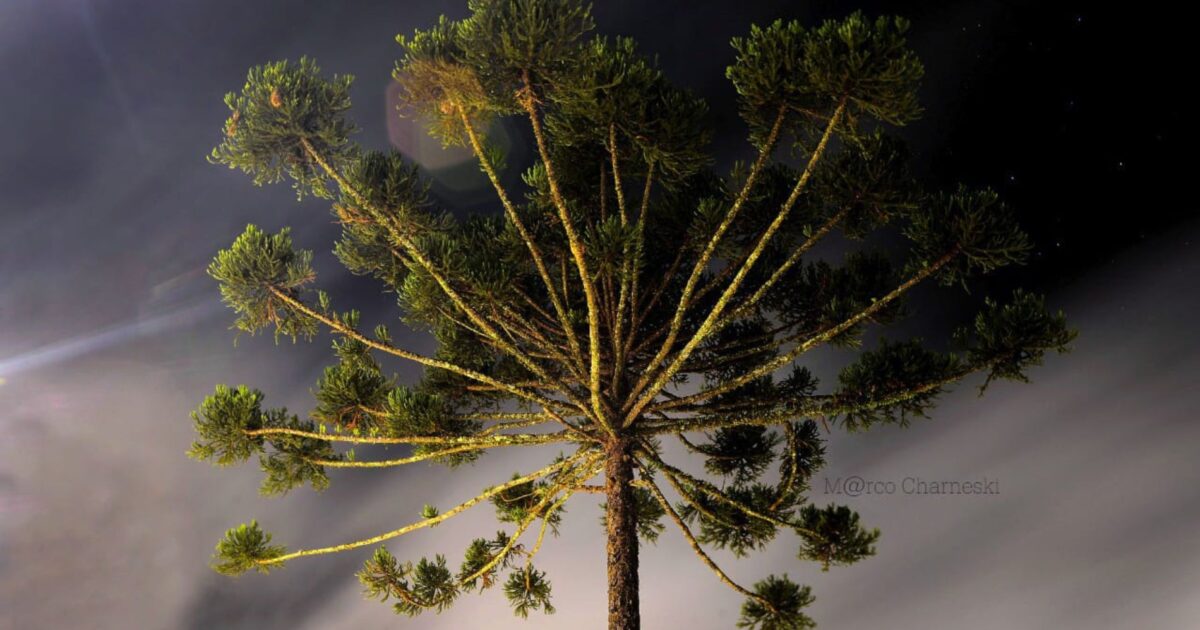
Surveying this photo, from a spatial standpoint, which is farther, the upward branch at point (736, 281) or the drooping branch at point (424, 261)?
the drooping branch at point (424, 261)

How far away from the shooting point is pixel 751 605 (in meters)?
9.64

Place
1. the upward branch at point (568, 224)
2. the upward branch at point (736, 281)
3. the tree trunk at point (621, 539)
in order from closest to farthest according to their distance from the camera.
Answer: the upward branch at point (736, 281), the upward branch at point (568, 224), the tree trunk at point (621, 539)

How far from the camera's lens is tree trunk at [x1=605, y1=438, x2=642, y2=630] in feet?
27.6

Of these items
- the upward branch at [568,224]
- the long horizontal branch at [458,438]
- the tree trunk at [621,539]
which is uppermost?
the upward branch at [568,224]

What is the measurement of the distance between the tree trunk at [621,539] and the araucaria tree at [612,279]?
0.03 metres

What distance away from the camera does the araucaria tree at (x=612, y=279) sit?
7.83 meters

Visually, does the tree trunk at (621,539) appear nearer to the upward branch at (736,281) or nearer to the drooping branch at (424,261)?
the upward branch at (736,281)

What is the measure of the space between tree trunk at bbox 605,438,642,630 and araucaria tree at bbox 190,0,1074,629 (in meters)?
0.03

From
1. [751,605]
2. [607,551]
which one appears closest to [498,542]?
[607,551]

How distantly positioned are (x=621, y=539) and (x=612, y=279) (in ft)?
10.5

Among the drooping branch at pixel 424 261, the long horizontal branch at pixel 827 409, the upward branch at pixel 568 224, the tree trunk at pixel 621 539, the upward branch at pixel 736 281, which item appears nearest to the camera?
the upward branch at pixel 736 281

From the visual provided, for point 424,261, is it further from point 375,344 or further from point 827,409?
point 827,409

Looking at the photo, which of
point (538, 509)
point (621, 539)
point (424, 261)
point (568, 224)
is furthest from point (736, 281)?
point (538, 509)

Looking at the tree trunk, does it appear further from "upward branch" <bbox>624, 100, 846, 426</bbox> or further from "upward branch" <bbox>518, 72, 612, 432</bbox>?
"upward branch" <bbox>518, 72, 612, 432</bbox>
